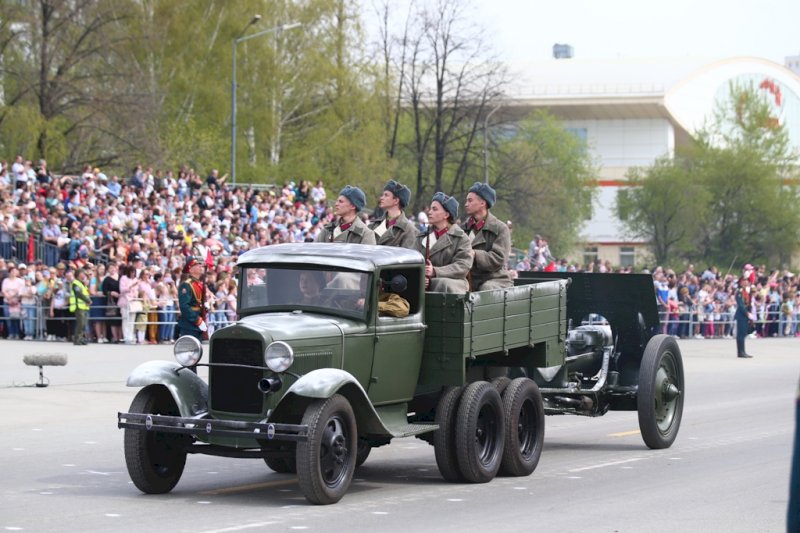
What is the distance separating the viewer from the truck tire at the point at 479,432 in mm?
11711

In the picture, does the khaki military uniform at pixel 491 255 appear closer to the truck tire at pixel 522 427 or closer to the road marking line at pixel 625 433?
the truck tire at pixel 522 427

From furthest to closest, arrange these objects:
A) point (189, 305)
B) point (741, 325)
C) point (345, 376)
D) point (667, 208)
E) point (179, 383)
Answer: point (667, 208) → point (741, 325) → point (189, 305) → point (179, 383) → point (345, 376)

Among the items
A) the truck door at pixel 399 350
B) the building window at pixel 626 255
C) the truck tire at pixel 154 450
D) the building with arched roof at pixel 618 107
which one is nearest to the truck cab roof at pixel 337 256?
the truck door at pixel 399 350

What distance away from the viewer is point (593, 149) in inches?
3856

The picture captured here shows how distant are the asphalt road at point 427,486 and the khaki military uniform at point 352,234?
6.85 ft

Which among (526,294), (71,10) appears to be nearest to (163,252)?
(71,10)

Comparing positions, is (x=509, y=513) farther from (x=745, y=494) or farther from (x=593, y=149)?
(x=593, y=149)

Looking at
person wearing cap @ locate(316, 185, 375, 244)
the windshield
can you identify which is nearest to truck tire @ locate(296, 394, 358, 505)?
the windshield

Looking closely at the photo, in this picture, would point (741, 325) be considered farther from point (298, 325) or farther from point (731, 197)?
point (731, 197)

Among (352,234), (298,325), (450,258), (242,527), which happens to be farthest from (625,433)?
(242,527)

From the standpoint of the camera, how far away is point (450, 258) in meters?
12.8

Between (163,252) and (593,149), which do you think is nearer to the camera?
(163,252)

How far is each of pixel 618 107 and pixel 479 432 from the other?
87.6 m

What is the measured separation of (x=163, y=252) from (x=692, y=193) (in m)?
51.0
